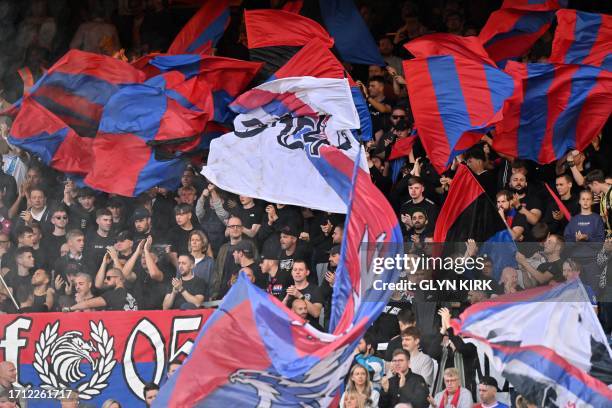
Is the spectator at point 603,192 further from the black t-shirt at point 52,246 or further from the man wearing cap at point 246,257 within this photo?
the black t-shirt at point 52,246

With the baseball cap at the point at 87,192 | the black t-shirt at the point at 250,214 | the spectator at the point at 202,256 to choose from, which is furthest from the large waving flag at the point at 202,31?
the spectator at the point at 202,256

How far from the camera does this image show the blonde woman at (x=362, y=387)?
1158 centimetres

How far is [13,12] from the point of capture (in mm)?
15695

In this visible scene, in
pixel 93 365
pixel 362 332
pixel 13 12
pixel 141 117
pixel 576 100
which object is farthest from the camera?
pixel 13 12

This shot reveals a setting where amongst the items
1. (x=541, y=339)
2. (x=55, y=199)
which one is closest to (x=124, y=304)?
(x=55, y=199)

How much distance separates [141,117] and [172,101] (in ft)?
1.08

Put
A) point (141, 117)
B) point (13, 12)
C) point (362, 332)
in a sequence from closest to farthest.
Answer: point (362, 332)
point (141, 117)
point (13, 12)

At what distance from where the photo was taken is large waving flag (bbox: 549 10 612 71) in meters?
13.4

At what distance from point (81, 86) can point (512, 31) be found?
4094 mm

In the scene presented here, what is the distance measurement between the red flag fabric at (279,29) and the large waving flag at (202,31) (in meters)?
0.69

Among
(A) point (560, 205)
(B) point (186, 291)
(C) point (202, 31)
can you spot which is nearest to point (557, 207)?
(A) point (560, 205)

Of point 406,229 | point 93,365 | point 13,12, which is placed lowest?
point 93,365

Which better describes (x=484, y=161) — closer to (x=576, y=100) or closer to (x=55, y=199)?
(x=576, y=100)

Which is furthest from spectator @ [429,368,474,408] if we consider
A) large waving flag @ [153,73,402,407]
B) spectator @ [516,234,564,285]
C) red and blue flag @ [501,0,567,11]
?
red and blue flag @ [501,0,567,11]
